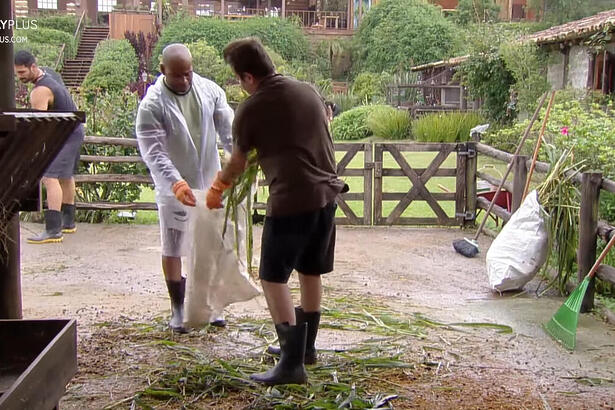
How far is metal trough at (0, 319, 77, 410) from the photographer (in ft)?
9.50

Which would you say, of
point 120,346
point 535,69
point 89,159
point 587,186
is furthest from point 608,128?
point 535,69

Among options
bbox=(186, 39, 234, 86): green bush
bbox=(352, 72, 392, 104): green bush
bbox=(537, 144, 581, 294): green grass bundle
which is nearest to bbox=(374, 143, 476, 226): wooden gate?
bbox=(537, 144, 581, 294): green grass bundle

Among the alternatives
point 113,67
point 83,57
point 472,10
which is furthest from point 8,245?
point 472,10

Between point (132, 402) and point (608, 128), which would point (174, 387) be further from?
point (608, 128)

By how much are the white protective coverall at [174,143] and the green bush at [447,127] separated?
54.9ft

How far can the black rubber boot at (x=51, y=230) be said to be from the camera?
8.45 m

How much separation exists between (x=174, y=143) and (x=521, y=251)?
3.14 metres

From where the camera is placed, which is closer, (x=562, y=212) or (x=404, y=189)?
(x=562, y=212)

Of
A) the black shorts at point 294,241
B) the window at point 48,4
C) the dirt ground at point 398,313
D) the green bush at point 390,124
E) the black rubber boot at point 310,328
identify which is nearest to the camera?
the black shorts at point 294,241

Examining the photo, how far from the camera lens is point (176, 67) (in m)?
4.84

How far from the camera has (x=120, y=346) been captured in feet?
16.1

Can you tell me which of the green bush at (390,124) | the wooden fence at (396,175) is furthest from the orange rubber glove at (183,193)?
the green bush at (390,124)

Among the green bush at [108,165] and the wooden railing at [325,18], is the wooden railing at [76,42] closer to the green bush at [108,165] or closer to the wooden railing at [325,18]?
the wooden railing at [325,18]

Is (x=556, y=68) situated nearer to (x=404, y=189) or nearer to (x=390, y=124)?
(x=390, y=124)
